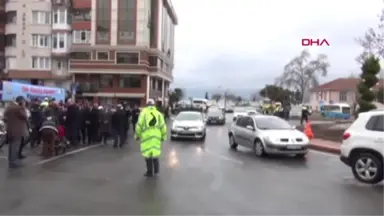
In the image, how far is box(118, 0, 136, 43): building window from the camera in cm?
6209

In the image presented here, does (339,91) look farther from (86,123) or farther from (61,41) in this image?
(86,123)

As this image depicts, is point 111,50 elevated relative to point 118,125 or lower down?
elevated

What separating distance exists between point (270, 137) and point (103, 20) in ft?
169

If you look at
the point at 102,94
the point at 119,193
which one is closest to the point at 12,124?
the point at 119,193

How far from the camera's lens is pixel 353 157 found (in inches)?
417

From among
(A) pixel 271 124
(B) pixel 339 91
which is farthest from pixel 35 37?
(B) pixel 339 91

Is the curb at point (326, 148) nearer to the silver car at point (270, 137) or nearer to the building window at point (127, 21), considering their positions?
the silver car at point (270, 137)

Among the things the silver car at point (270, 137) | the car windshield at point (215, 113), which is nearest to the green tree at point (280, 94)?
the car windshield at point (215, 113)

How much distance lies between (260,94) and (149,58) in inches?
3363

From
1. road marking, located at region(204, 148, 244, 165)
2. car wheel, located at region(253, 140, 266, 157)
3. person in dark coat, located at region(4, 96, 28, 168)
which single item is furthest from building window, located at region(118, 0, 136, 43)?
person in dark coat, located at region(4, 96, 28, 168)

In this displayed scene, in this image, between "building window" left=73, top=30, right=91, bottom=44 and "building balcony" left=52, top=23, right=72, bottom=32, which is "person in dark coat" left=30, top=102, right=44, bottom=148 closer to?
"building balcony" left=52, top=23, right=72, bottom=32

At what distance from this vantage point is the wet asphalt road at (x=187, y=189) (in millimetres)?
7367

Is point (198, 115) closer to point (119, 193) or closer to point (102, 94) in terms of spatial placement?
point (119, 193)

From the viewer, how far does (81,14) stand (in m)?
63.7
